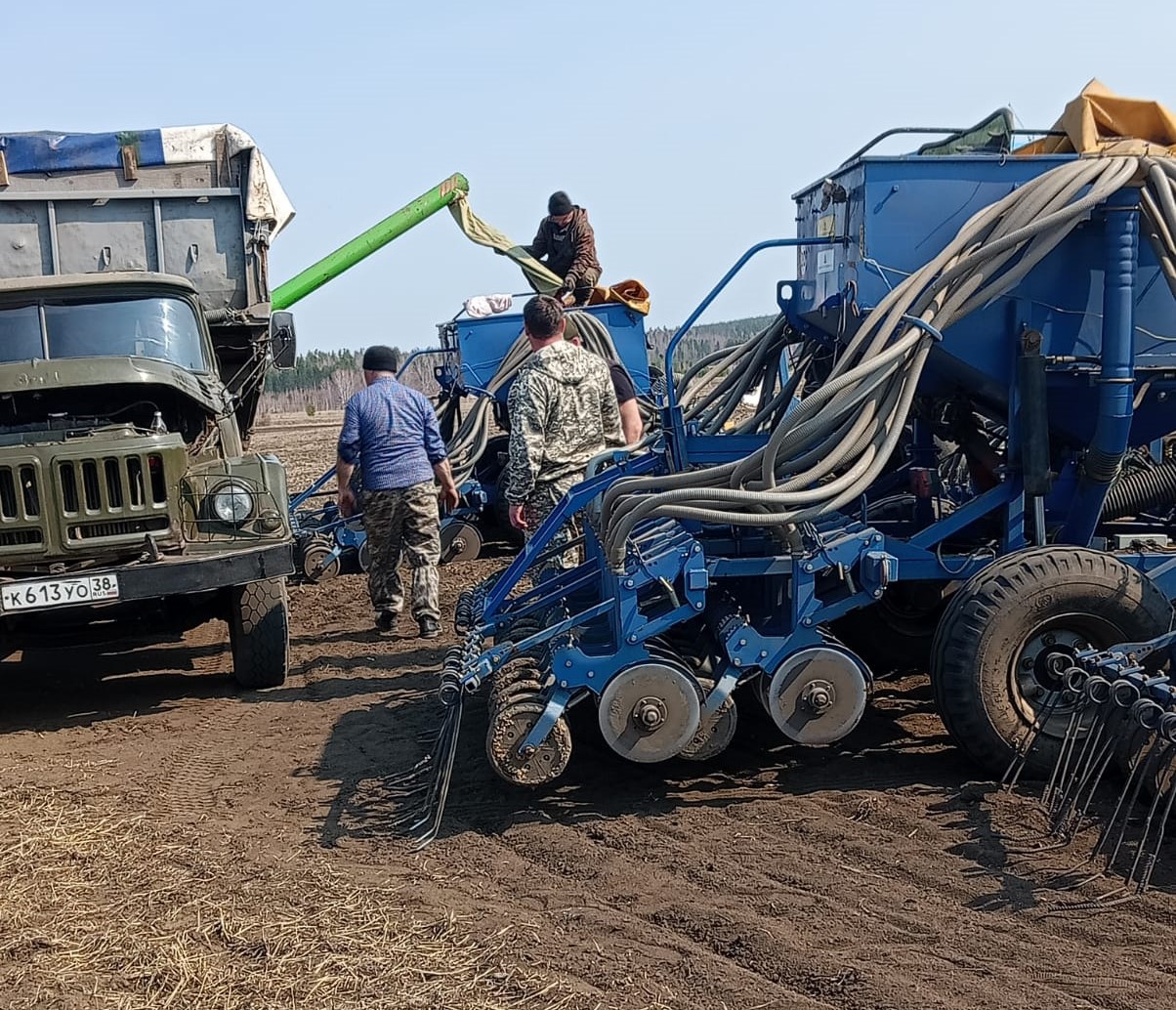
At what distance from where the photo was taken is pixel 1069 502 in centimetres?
588

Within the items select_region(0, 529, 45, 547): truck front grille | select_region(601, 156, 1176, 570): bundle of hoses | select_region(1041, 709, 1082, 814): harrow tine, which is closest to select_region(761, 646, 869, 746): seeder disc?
select_region(601, 156, 1176, 570): bundle of hoses

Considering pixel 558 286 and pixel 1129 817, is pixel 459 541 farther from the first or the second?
pixel 1129 817

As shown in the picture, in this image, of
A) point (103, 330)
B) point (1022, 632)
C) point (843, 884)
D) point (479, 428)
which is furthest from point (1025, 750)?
point (479, 428)

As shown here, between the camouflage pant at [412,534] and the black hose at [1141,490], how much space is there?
3898 millimetres

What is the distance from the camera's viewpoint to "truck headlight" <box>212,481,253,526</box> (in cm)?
684

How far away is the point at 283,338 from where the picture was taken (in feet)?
28.0

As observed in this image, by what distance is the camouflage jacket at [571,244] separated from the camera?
464 inches

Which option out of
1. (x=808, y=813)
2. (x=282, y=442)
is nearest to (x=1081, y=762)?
(x=808, y=813)

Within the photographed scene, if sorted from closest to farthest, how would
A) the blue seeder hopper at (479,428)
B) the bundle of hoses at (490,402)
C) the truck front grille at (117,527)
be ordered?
the truck front grille at (117,527), the blue seeder hopper at (479,428), the bundle of hoses at (490,402)

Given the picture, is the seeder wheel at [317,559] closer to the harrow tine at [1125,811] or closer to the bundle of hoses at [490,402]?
the bundle of hoses at [490,402]

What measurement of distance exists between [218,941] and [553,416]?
3251 mm

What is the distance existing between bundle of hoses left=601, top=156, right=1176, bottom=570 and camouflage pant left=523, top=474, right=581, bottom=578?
127 cm

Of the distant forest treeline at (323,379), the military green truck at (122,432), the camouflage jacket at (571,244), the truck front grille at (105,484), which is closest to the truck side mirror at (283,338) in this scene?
the military green truck at (122,432)

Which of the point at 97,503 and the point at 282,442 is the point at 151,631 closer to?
the point at 97,503
